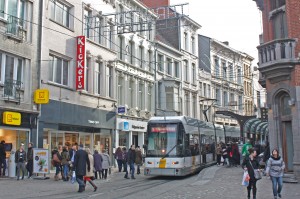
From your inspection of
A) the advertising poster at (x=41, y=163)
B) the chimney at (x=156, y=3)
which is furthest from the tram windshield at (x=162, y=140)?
the chimney at (x=156, y=3)

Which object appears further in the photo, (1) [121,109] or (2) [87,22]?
(1) [121,109]

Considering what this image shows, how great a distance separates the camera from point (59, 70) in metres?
26.2

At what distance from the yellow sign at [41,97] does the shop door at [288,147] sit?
41.9 feet

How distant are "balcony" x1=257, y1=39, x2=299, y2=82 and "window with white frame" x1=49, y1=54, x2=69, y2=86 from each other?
41.6ft

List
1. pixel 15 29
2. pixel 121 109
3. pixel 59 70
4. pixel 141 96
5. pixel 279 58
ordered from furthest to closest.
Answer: pixel 141 96 → pixel 121 109 → pixel 59 70 → pixel 15 29 → pixel 279 58

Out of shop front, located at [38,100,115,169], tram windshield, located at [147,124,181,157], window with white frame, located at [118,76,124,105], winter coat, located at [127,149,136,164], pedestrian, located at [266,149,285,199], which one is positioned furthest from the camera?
window with white frame, located at [118,76,124,105]

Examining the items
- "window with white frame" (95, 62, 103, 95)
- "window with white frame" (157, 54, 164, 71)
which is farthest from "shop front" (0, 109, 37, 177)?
"window with white frame" (157, 54, 164, 71)

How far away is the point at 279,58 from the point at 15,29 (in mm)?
13761

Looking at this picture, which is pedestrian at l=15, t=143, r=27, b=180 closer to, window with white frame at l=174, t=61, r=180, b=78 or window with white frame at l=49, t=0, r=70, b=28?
window with white frame at l=49, t=0, r=70, b=28

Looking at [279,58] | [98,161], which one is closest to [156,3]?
[279,58]

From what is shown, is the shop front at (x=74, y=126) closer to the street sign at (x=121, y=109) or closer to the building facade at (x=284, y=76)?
the street sign at (x=121, y=109)

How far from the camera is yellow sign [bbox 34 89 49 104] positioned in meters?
23.0

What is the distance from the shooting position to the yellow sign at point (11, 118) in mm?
20594

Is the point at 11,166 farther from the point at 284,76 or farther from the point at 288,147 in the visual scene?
the point at 284,76
